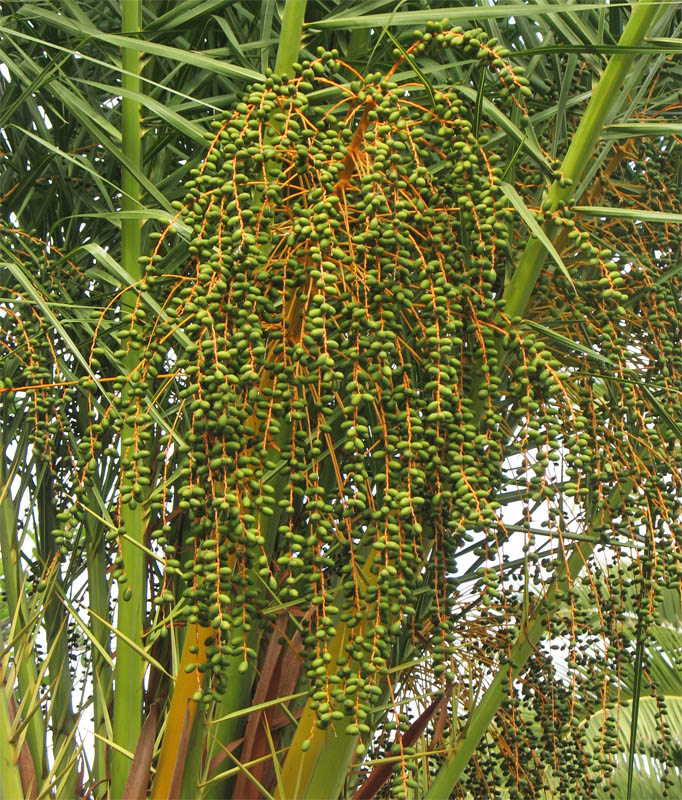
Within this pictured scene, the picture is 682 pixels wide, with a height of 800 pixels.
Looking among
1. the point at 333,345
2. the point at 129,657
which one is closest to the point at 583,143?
the point at 333,345

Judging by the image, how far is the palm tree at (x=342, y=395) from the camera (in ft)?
4.78

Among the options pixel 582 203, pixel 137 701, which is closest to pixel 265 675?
pixel 137 701

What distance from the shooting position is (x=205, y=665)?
4.86ft

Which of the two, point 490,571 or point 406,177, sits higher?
point 406,177

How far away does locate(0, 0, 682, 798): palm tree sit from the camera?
4.78 ft

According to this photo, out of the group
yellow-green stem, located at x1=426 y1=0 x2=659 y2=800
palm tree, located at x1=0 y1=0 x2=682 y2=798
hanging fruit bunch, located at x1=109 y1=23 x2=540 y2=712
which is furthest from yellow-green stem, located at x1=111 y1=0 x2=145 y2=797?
yellow-green stem, located at x1=426 y1=0 x2=659 y2=800

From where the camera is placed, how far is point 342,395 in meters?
2.10

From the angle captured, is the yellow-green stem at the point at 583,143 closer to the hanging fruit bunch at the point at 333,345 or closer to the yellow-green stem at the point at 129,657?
the hanging fruit bunch at the point at 333,345

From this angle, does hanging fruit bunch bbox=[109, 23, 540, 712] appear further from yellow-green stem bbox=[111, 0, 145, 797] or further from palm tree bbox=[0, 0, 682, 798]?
yellow-green stem bbox=[111, 0, 145, 797]

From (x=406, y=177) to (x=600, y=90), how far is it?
0.41m

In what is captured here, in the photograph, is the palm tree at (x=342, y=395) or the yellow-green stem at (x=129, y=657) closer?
the palm tree at (x=342, y=395)

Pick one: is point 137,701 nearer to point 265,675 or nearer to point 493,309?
point 265,675

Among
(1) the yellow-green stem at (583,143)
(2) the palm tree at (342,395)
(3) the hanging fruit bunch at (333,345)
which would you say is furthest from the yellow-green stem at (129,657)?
(1) the yellow-green stem at (583,143)

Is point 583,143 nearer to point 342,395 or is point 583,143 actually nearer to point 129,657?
point 342,395
